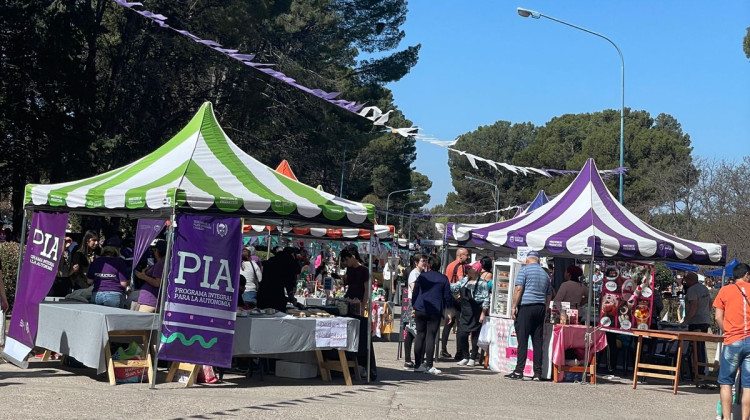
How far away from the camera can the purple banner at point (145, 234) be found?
580 inches

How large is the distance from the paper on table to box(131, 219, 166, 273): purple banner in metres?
3.71

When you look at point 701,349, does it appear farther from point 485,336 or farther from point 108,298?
point 108,298

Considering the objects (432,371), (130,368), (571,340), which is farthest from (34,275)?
(571,340)

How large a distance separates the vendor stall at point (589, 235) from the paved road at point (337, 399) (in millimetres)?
1927

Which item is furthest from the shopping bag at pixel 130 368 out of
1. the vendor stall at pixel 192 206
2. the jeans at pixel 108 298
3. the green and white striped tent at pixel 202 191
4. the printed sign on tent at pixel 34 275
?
the printed sign on tent at pixel 34 275

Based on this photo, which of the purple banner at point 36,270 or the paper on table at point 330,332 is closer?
the paper on table at point 330,332

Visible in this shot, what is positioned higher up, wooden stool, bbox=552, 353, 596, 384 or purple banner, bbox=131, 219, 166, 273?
purple banner, bbox=131, 219, 166, 273

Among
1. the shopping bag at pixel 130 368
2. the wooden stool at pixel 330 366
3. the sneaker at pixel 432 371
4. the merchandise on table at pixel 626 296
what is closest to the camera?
the shopping bag at pixel 130 368

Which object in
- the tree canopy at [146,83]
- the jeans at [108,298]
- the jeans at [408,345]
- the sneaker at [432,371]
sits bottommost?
the sneaker at [432,371]

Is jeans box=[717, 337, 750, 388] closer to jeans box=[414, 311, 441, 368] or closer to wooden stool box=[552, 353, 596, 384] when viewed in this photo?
wooden stool box=[552, 353, 596, 384]

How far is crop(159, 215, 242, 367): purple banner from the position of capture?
11.0m

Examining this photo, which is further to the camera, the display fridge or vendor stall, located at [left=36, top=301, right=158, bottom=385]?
the display fridge

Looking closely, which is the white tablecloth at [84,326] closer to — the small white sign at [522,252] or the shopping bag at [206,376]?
the shopping bag at [206,376]

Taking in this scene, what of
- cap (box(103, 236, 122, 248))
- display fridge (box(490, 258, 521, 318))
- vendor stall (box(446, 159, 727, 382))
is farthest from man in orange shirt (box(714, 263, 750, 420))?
cap (box(103, 236, 122, 248))
